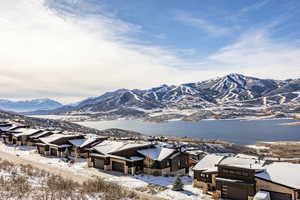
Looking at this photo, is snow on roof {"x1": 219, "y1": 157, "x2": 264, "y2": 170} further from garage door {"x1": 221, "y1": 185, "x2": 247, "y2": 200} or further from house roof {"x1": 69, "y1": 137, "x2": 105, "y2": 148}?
house roof {"x1": 69, "y1": 137, "x2": 105, "y2": 148}

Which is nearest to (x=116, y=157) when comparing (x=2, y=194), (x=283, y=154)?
(x=2, y=194)

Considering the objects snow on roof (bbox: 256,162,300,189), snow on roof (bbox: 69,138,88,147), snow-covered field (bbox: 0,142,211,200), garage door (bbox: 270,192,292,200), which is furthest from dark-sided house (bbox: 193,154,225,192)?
snow on roof (bbox: 69,138,88,147)

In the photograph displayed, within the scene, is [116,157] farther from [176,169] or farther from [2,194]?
[2,194]

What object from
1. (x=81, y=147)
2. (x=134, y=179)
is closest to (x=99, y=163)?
(x=134, y=179)

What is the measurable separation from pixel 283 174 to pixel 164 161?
1541 cm

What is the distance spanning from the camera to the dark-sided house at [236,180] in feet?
83.3

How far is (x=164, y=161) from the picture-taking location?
35.8 m

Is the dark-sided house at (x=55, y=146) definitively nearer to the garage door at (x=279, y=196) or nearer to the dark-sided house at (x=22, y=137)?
the dark-sided house at (x=22, y=137)

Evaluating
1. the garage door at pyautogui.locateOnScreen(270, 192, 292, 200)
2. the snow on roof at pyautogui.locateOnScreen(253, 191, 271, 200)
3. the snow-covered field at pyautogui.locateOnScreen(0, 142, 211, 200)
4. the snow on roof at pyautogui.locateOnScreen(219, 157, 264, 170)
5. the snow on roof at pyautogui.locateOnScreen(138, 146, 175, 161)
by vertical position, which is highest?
the snow on roof at pyautogui.locateOnScreen(219, 157, 264, 170)

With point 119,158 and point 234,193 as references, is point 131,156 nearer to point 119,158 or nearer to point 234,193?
point 119,158

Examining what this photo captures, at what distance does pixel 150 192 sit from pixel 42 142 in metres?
30.3

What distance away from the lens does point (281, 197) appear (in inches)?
931

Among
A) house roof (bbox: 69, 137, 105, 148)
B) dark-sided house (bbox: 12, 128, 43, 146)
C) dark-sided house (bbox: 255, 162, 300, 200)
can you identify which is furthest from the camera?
dark-sided house (bbox: 12, 128, 43, 146)

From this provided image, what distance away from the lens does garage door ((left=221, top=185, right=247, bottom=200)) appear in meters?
25.6
